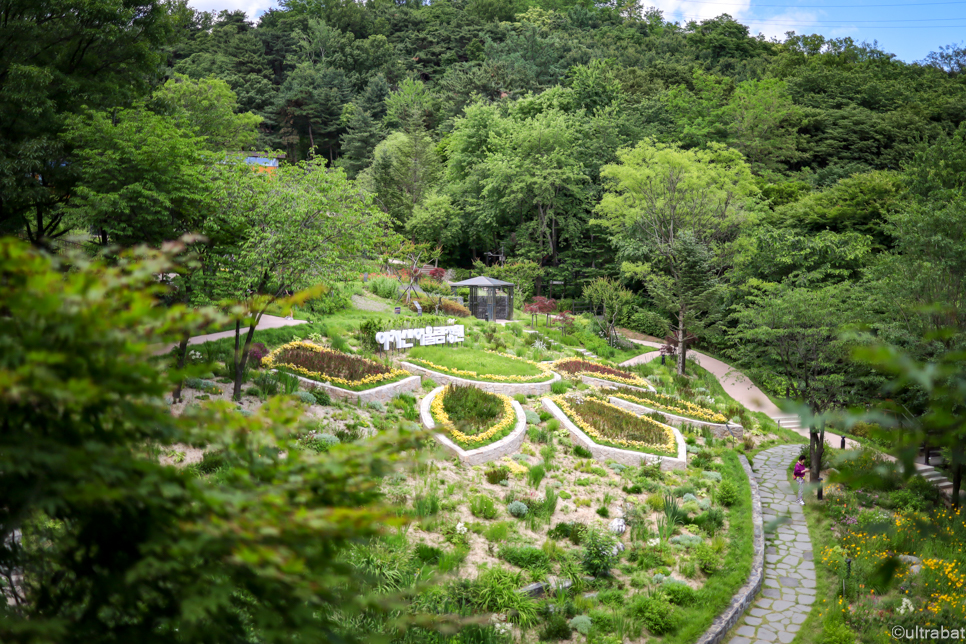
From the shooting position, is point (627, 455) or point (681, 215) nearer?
point (627, 455)

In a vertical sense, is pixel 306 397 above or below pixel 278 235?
below

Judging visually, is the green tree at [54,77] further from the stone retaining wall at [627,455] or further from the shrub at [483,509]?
the stone retaining wall at [627,455]

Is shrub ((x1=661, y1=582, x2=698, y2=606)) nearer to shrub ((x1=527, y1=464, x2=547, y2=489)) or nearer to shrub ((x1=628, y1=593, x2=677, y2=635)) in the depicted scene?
shrub ((x1=628, y1=593, x2=677, y2=635))

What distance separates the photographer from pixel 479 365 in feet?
53.5

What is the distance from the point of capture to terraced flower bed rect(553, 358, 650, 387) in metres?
17.8

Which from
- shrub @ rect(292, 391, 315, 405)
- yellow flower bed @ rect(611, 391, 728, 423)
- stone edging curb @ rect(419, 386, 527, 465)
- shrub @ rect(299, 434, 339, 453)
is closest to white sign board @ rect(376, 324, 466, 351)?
stone edging curb @ rect(419, 386, 527, 465)

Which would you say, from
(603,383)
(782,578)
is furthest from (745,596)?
(603,383)

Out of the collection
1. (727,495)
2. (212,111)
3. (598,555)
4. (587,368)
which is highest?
(212,111)

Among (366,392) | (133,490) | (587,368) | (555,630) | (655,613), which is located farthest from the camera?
(587,368)

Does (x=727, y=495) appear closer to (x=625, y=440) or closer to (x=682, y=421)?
(x=625, y=440)

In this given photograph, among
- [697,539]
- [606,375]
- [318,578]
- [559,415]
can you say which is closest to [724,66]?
A: [606,375]

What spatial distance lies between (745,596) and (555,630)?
128 inches

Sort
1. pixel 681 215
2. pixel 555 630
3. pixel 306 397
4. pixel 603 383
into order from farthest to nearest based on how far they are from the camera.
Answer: pixel 681 215 → pixel 603 383 → pixel 306 397 → pixel 555 630

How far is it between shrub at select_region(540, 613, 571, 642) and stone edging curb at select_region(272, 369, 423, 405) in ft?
21.6
